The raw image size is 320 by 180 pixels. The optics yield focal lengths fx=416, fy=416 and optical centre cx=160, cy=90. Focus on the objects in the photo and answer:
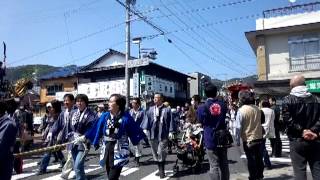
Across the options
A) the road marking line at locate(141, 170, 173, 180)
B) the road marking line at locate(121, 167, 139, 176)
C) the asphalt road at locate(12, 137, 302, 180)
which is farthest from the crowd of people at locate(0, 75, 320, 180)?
the road marking line at locate(121, 167, 139, 176)

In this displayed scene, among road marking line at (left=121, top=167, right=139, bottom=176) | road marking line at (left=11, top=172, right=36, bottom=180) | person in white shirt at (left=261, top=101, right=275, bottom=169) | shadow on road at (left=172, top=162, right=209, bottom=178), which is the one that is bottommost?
road marking line at (left=11, top=172, right=36, bottom=180)

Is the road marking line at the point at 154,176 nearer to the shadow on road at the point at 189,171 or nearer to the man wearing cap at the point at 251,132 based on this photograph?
the shadow on road at the point at 189,171

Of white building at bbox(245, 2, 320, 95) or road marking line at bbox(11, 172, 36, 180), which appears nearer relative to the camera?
road marking line at bbox(11, 172, 36, 180)

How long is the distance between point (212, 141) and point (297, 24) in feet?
67.4

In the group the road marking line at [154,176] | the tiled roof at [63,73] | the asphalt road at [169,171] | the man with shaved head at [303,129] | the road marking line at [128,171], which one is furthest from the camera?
the tiled roof at [63,73]

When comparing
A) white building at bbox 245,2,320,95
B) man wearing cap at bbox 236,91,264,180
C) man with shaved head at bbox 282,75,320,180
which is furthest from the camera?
white building at bbox 245,2,320,95

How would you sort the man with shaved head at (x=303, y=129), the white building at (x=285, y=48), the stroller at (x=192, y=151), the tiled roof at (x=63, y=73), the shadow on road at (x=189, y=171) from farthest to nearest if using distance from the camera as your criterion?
1. the tiled roof at (x=63, y=73)
2. the white building at (x=285, y=48)
3. the stroller at (x=192, y=151)
4. the shadow on road at (x=189, y=171)
5. the man with shaved head at (x=303, y=129)

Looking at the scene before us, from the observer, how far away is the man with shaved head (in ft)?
17.8

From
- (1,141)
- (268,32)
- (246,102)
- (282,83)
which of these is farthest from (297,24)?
(1,141)

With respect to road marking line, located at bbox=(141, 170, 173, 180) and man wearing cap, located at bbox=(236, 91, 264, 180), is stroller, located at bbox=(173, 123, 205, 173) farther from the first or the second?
man wearing cap, located at bbox=(236, 91, 264, 180)

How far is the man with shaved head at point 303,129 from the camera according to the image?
5438mm

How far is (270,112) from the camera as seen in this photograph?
35.3 ft

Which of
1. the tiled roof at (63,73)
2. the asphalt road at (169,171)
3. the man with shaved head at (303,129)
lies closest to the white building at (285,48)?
the asphalt road at (169,171)

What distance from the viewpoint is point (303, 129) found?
215 inches
